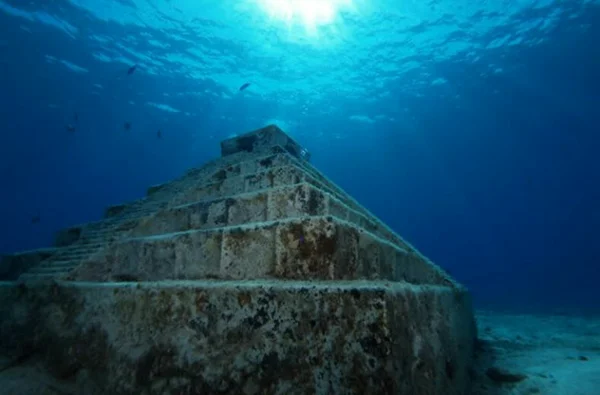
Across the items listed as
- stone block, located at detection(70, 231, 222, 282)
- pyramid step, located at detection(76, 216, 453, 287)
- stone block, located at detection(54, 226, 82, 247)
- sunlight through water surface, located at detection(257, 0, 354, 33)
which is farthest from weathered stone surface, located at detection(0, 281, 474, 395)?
sunlight through water surface, located at detection(257, 0, 354, 33)

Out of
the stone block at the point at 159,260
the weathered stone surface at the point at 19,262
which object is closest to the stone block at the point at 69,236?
the weathered stone surface at the point at 19,262

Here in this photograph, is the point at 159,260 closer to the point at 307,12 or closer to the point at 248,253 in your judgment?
the point at 248,253

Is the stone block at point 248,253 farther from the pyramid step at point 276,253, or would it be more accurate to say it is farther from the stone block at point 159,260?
the stone block at point 159,260

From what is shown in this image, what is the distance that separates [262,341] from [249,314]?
20cm

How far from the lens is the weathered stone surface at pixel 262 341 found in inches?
60.7

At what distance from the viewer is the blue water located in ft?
82.0

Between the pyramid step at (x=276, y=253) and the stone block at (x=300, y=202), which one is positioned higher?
the stone block at (x=300, y=202)

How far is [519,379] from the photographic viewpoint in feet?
13.1

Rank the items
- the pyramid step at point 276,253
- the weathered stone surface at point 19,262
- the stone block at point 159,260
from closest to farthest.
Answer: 1. the pyramid step at point 276,253
2. the stone block at point 159,260
3. the weathered stone surface at point 19,262

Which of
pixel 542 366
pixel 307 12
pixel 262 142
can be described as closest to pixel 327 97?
pixel 307 12

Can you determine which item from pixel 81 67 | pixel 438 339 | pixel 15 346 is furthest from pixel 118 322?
pixel 81 67

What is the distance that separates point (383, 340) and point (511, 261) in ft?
400

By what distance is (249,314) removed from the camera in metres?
1.88

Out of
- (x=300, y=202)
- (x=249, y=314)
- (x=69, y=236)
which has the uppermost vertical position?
(x=300, y=202)
